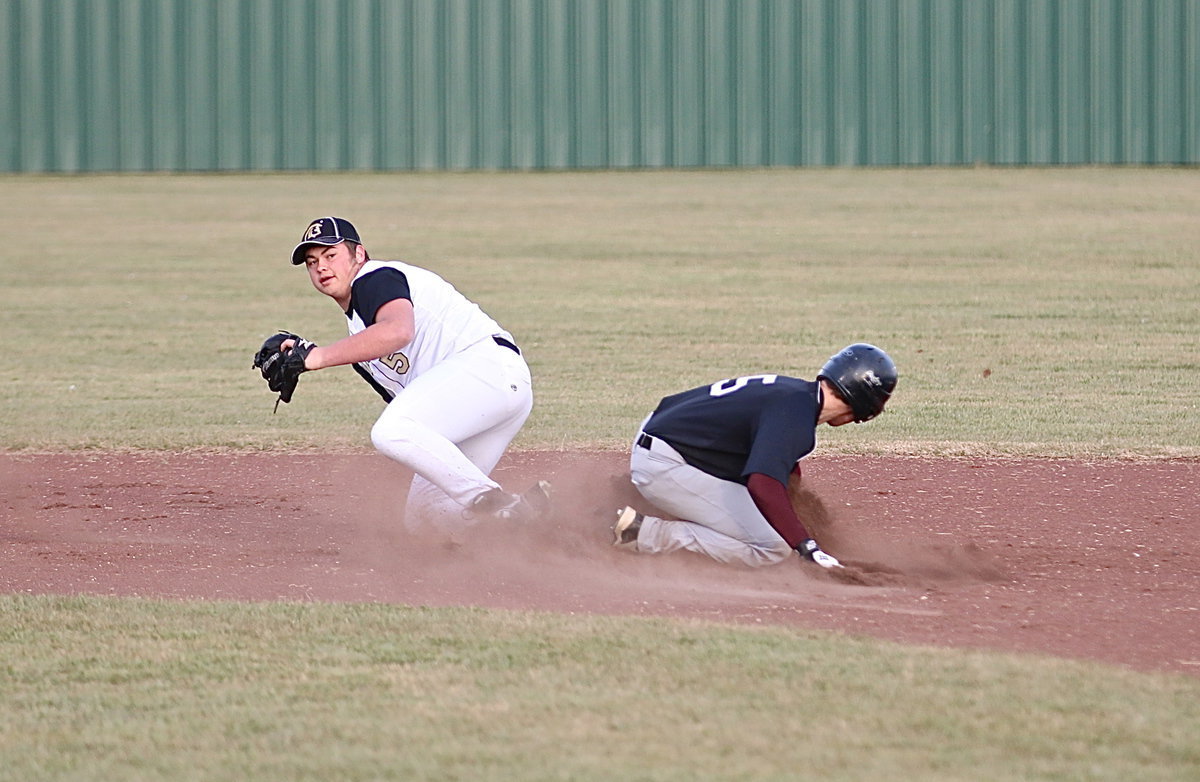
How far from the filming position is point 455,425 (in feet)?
19.8

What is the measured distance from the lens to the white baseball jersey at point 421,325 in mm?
6039

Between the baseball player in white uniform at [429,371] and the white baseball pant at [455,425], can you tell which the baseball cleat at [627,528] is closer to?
the baseball player in white uniform at [429,371]

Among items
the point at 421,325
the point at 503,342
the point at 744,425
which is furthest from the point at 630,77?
A: the point at 744,425

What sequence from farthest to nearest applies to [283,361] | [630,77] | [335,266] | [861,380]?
1. [630,77]
2. [335,266]
3. [283,361]
4. [861,380]

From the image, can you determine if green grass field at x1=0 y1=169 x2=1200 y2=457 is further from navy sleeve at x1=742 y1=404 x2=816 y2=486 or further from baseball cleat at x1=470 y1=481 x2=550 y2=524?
navy sleeve at x1=742 y1=404 x2=816 y2=486

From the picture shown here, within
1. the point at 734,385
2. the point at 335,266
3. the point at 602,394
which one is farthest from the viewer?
the point at 602,394

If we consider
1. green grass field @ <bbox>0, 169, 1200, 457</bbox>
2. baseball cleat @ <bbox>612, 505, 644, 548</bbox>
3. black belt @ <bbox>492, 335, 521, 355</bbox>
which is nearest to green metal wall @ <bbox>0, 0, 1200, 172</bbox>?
green grass field @ <bbox>0, 169, 1200, 457</bbox>

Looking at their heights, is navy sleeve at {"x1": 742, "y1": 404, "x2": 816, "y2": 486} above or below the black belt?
below

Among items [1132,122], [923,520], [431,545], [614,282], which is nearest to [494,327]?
[431,545]

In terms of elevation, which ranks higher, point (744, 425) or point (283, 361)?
point (283, 361)

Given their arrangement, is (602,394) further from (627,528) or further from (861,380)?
(861,380)

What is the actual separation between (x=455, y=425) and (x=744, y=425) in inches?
44.6

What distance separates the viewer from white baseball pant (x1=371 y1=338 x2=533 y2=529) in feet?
19.4

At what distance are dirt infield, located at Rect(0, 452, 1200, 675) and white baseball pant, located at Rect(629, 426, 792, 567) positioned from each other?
67mm
